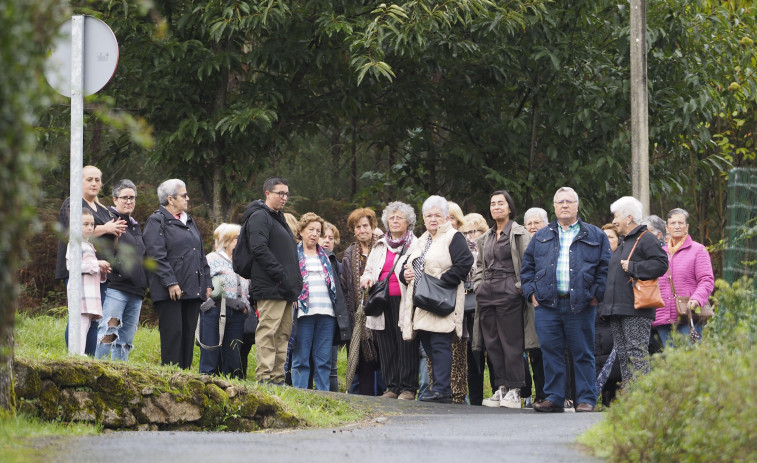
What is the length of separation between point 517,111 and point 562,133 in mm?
1119

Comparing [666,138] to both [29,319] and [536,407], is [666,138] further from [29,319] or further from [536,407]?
[29,319]

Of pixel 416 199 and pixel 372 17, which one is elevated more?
pixel 372 17

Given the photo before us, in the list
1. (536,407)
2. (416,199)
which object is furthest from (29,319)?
(536,407)

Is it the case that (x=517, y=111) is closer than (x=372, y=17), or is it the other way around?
(x=372, y=17)

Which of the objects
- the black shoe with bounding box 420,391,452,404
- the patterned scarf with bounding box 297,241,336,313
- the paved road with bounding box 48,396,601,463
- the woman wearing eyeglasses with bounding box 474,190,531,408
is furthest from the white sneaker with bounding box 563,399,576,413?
the patterned scarf with bounding box 297,241,336,313

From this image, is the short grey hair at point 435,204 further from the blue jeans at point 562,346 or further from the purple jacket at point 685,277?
the purple jacket at point 685,277

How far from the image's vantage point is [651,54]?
15766 millimetres

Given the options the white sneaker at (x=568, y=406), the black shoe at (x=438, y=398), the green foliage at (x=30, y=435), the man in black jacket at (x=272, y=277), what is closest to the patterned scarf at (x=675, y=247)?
the white sneaker at (x=568, y=406)

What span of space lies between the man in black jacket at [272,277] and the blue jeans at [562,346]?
2409 millimetres

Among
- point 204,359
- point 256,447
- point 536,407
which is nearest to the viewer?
point 256,447

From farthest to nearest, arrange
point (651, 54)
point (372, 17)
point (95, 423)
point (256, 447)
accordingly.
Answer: point (651, 54) < point (372, 17) < point (95, 423) < point (256, 447)

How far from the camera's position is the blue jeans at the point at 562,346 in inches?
413

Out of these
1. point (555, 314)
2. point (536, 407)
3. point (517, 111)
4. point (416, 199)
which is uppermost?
point (517, 111)

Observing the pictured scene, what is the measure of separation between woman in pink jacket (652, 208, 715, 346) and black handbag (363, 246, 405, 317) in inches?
107
